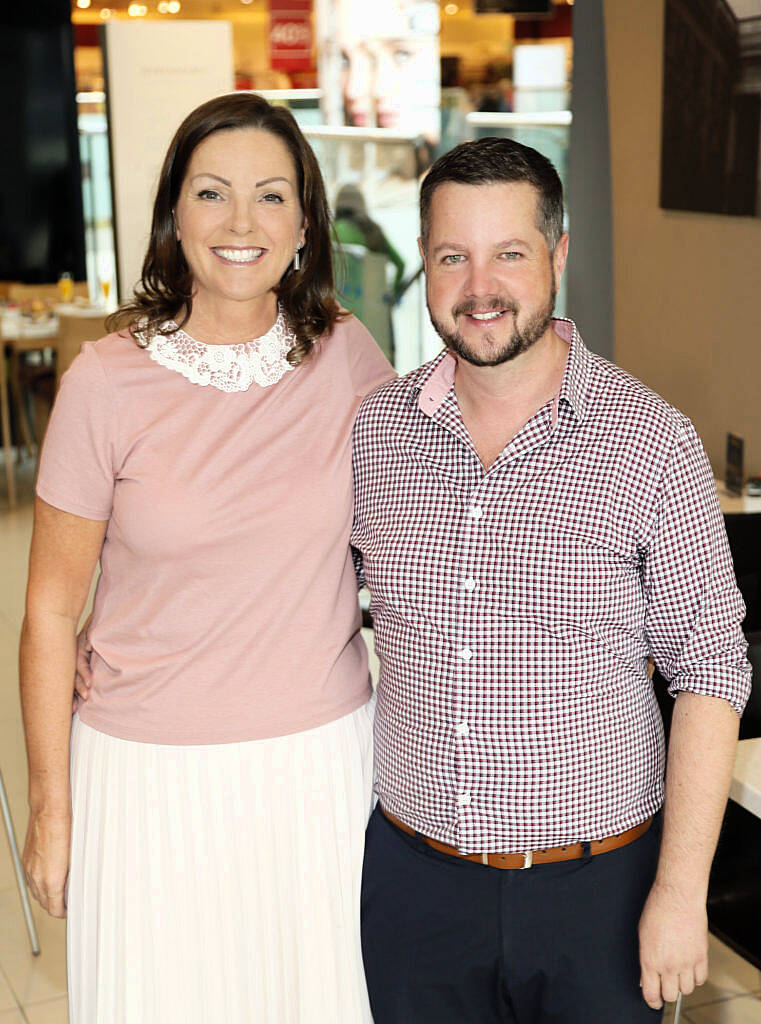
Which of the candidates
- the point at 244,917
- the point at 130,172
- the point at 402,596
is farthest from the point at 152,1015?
the point at 130,172

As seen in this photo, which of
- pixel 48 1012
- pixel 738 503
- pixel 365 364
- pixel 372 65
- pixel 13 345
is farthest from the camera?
pixel 13 345

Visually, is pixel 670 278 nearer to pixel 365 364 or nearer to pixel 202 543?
pixel 365 364

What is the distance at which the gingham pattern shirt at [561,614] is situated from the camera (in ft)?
5.31

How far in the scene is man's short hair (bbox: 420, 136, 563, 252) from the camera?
1.68m

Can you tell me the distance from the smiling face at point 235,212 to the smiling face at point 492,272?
12.1 inches

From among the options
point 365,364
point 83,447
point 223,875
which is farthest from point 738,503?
point 83,447

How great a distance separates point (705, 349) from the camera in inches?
188

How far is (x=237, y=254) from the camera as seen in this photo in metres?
1.85

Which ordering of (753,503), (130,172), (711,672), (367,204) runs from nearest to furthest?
(711,672), (753,503), (367,204), (130,172)

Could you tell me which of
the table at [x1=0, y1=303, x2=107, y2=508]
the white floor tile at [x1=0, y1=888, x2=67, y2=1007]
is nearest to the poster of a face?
the table at [x1=0, y1=303, x2=107, y2=508]

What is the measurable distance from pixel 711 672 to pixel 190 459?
31.8 inches

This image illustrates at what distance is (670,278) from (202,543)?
3659 mm

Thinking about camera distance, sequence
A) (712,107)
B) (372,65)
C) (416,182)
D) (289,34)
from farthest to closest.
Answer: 1. (289,34)
2. (372,65)
3. (416,182)
4. (712,107)

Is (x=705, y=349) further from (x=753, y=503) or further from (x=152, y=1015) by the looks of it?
(x=152, y=1015)
